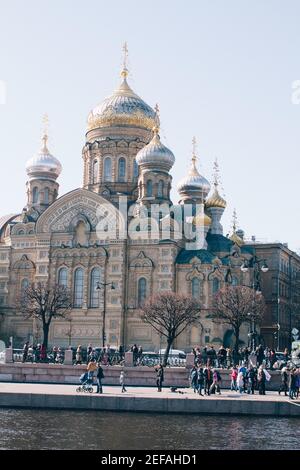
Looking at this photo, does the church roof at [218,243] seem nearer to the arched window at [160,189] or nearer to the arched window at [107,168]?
the arched window at [160,189]

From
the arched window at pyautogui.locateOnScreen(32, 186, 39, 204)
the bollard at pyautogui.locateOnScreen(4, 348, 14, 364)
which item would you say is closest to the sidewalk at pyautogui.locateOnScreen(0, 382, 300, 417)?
the bollard at pyautogui.locateOnScreen(4, 348, 14, 364)

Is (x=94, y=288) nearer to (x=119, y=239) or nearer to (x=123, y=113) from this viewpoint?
(x=119, y=239)

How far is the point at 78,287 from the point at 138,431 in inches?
1557

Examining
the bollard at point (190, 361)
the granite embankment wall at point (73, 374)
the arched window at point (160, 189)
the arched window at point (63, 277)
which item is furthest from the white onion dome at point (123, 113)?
the granite embankment wall at point (73, 374)

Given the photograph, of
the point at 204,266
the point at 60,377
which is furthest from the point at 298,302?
the point at 60,377

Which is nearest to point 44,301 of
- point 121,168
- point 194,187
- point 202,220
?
point 202,220

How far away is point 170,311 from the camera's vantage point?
56031 millimetres

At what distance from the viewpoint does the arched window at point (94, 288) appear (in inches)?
2532

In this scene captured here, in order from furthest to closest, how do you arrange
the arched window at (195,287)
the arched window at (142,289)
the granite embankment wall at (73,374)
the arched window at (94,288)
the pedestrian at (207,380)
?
the arched window at (94,288) < the arched window at (142,289) < the arched window at (195,287) < the granite embankment wall at (73,374) < the pedestrian at (207,380)

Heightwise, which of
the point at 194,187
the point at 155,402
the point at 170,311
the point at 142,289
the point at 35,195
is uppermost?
the point at 194,187

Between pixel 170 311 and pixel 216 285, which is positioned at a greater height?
pixel 216 285

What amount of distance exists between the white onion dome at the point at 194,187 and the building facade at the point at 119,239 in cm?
9
